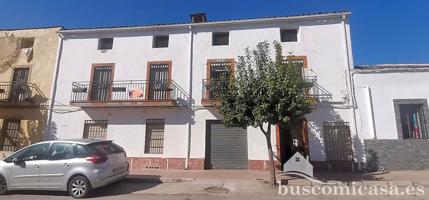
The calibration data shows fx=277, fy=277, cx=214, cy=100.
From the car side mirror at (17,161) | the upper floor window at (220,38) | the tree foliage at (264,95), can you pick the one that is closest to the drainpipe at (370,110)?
the tree foliage at (264,95)

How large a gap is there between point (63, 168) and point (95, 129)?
6216 millimetres

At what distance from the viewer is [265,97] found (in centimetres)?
848

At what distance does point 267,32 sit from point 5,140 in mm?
14364

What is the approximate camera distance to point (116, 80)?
45.8 ft

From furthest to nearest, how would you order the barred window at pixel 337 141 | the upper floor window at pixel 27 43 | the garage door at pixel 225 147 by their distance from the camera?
Result: 1. the upper floor window at pixel 27 43
2. the garage door at pixel 225 147
3. the barred window at pixel 337 141

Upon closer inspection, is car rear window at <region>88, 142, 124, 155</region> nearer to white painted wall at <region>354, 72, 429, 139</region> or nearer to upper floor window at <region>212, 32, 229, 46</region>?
upper floor window at <region>212, 32, 229, 46</region>

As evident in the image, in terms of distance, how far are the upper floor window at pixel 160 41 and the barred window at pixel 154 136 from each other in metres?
3.96

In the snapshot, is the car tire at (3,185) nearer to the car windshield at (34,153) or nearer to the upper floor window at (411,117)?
the car windshield at (34,153)

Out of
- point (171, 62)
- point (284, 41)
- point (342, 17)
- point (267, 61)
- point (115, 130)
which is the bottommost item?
point (115, 130)

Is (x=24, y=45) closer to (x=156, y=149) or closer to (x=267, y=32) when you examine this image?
(x=156, y=149)

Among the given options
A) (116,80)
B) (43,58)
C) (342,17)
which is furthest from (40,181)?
(342,17)

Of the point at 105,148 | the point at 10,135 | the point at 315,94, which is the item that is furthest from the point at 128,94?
the point at 315,94

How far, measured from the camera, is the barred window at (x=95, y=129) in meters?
13.6

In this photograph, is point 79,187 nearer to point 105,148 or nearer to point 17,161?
point 105,148
